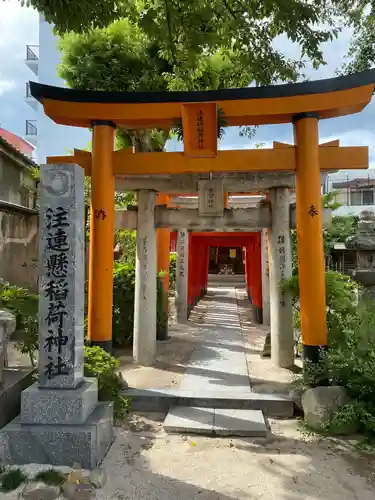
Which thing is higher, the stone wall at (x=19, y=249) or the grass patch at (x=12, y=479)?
the stone wall at (x=19, y=249)

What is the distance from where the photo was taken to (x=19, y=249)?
1041 centimetres

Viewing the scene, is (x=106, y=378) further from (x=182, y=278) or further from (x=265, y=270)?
(x=182, y=278)

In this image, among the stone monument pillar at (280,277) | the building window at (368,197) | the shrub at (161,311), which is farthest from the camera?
the building window at (368,197)

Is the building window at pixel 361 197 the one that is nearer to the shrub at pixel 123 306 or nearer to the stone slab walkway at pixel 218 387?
the stone slab walkway at pixel 218 387

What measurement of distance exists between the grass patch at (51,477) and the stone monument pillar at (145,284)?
11.9ft

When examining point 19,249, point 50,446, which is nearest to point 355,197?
point 19,249

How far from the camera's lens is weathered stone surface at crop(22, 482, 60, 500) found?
3.23 m

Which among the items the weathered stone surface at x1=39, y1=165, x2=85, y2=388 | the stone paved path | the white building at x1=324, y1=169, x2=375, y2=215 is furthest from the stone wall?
the white building at x1=324, y1=169, x2=375, y2=215

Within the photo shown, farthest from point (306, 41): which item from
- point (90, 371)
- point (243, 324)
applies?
point (243, 324)

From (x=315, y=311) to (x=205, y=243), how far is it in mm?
10695

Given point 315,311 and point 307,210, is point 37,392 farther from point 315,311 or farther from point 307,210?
point 307,210

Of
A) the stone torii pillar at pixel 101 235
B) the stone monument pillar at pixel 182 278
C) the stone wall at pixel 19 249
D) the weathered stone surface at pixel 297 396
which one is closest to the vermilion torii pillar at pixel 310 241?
the weathered stone surface at pixel 297 396

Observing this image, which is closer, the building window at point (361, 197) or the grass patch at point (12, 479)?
the grass patch at point (12, 479)

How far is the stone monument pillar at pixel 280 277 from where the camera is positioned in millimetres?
6953
